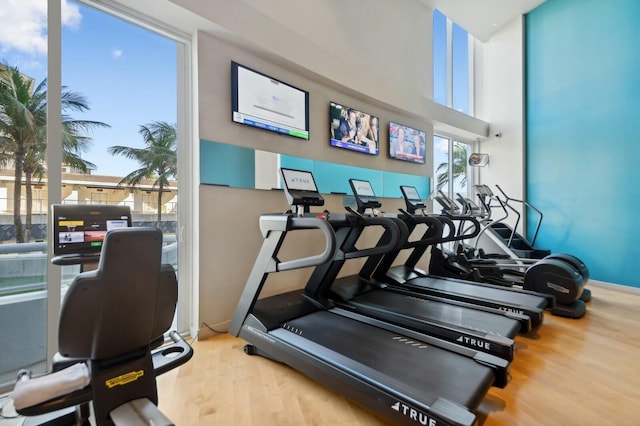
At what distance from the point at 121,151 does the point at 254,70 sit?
1616 mm

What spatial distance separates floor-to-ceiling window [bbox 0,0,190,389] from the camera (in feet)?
7.05

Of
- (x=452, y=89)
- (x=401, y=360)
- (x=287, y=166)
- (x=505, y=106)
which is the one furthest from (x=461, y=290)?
(x=452, y=89)

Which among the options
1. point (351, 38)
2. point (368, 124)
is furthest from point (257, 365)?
point (351, 38)

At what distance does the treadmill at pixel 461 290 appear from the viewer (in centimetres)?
314

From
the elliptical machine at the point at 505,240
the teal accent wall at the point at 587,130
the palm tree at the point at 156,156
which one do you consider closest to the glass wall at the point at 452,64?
the teal accent wall at the point at 587,130

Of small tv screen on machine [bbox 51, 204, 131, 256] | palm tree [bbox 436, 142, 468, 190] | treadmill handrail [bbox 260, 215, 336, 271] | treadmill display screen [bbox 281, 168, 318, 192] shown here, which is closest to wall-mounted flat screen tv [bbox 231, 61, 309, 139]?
treadmill display screen [bbox 281, 168, 318, 192]

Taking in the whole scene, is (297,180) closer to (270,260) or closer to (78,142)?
(270,260)

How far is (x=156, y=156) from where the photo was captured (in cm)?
290

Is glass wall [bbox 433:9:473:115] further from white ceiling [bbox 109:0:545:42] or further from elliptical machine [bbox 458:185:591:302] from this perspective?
elliptical machine [bbox 458:185:591:302]

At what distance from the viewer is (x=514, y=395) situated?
2008mm

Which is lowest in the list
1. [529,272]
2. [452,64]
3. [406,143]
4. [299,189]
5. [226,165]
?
[529,272]

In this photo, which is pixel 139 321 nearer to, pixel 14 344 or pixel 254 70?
pixel 14 344

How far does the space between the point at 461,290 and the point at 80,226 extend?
380cm

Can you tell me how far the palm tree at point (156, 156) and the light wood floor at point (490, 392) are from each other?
59.5 inches
